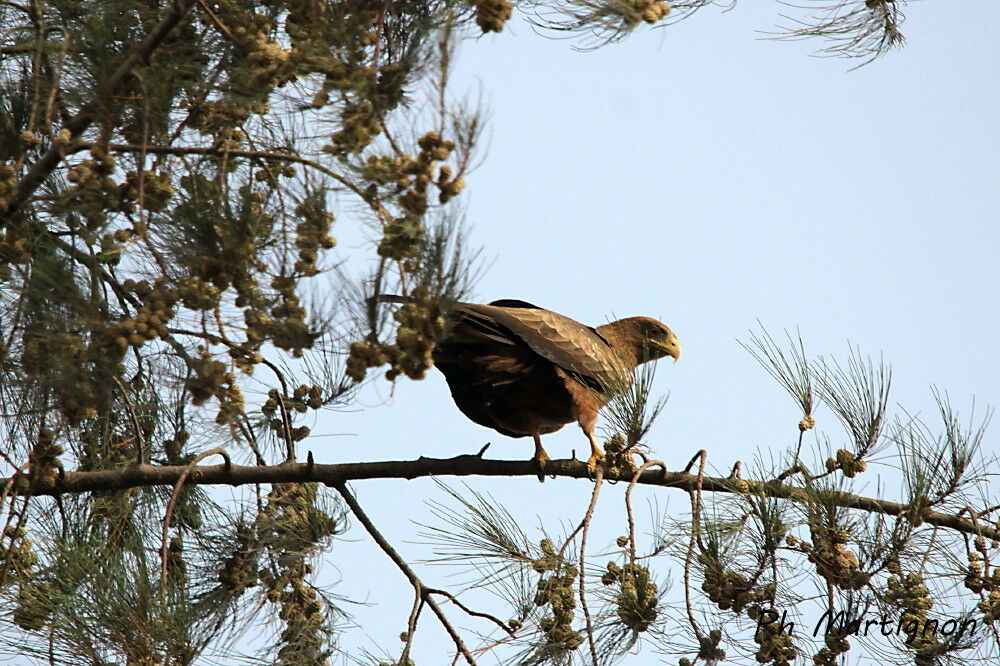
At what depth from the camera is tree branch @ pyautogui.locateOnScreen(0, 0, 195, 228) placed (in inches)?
105

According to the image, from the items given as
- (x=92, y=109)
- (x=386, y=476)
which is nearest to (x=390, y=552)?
(x=386, y=476)

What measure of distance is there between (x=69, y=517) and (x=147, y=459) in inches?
13.2

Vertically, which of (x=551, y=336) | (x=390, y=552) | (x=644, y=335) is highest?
(x=644, y=335)

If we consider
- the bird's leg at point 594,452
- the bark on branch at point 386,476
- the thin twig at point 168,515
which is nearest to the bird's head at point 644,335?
the bird's leg at point 594,452

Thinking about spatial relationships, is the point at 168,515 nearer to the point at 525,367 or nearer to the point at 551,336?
the point at 525,367

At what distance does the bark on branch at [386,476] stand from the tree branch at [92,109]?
870 mm

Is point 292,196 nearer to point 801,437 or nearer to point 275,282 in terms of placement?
point 275,282

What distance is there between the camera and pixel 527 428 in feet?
13.7

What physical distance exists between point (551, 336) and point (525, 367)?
0.54 ft

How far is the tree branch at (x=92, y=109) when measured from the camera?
8.76ft

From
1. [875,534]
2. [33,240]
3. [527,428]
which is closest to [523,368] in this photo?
[527,428]

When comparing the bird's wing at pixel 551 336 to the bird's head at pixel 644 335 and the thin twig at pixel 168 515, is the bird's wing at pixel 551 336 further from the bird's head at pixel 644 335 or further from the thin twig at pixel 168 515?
the thin twig at pixel 168 515

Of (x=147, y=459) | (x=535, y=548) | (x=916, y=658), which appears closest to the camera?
(x=916, y=658)

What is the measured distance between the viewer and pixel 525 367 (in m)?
3.96
